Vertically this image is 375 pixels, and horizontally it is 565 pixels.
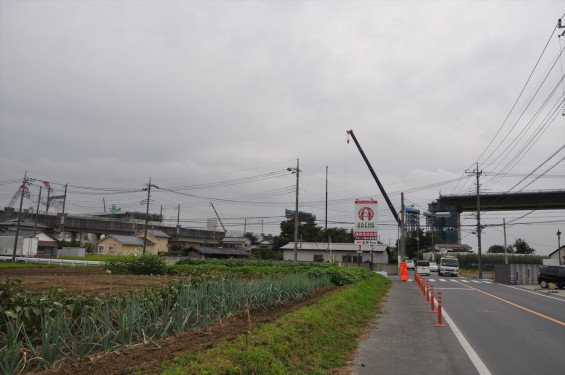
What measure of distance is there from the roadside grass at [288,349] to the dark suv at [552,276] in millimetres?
25909

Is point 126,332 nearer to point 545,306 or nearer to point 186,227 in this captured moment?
point 545,306

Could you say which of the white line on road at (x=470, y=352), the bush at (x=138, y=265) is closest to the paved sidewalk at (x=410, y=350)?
the white line on road at (x=470, y=352)

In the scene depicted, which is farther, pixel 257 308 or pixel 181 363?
pixel 257 308

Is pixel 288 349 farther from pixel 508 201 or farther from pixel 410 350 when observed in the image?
pixel 508 201

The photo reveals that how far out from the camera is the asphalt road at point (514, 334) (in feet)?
25.6

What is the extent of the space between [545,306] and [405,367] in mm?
14328

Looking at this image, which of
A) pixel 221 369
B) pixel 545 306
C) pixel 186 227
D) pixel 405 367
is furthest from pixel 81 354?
pixel 186 227

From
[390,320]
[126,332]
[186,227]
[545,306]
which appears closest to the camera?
[126,332]

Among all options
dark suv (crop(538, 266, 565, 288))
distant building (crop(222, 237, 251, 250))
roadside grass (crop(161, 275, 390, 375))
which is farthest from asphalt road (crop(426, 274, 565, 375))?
distant building (crop(222, 237, 251, 250))

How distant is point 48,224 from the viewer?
245ft

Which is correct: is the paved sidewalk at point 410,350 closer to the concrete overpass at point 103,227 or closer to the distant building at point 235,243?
the concrete overpass at point 103,227

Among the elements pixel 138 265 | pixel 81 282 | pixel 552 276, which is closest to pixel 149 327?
pixel 81 282

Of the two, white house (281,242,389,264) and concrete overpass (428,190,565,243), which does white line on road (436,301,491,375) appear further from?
white house (281,242,389,264)

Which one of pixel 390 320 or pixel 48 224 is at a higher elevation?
pixel 48 224
